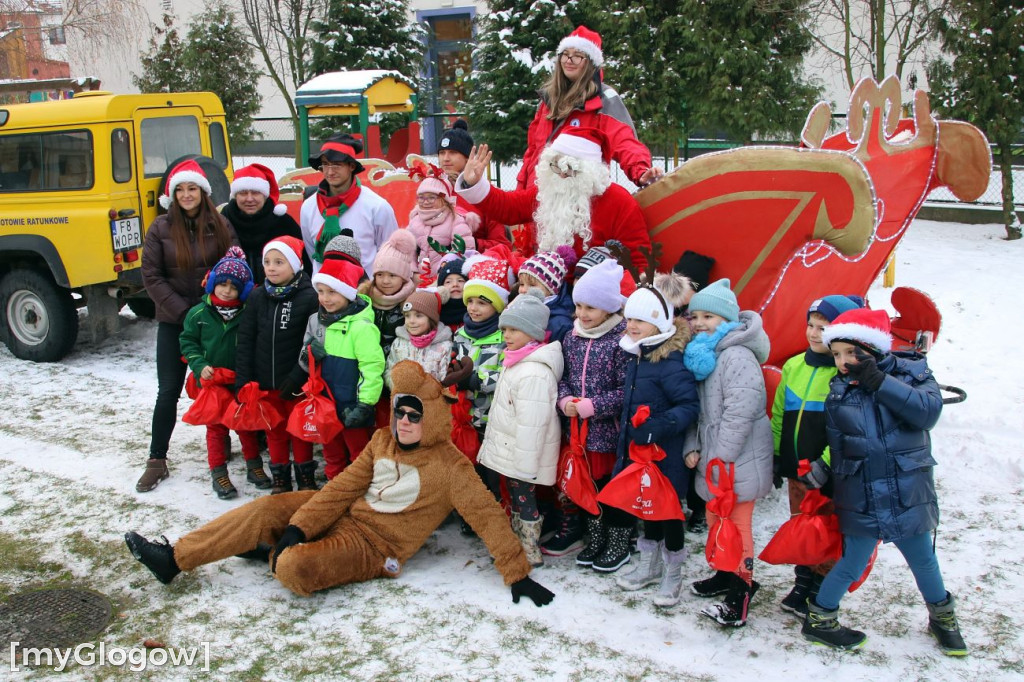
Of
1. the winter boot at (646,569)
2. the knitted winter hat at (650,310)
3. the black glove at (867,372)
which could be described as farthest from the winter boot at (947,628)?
the knitted winter hat at (650,310)

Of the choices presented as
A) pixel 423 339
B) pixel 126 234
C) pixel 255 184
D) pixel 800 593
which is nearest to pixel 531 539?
pixel 423 339

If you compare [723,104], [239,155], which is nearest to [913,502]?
[723,104]

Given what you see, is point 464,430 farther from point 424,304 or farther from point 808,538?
point 808,538

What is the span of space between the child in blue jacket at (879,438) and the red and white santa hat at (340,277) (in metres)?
2.30

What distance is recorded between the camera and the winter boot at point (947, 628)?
11.1 feet

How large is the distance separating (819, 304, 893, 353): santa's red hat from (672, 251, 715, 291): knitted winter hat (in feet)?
4.24

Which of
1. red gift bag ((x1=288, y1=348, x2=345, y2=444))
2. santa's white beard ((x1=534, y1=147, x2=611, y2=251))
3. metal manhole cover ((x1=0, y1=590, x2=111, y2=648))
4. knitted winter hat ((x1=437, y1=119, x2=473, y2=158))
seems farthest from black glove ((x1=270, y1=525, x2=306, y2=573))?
knitted winter hat ((x1=437, y1=119, x2=473, y2=158))

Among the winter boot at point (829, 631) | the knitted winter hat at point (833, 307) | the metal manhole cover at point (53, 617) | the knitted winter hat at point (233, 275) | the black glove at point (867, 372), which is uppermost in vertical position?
the knitted winter hat at point (233, 275)

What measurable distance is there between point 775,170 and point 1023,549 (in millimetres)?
2175

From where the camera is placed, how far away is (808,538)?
11.3ft

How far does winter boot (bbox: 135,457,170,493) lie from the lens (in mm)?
5086

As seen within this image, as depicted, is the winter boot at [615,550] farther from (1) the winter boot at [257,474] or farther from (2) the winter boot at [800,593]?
(1) the winter boot at [257,474]

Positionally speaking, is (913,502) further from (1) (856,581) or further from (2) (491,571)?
(2) (491,571)

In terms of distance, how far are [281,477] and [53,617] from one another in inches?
53.2
